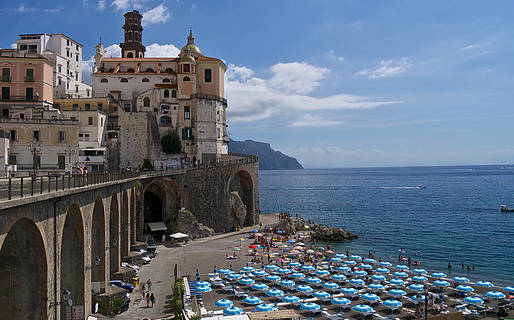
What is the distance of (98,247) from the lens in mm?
28016

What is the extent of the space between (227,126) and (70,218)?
52.1 metres

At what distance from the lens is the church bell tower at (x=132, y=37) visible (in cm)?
8112

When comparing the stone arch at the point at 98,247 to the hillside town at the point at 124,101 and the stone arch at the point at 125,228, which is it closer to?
the stone arch at the point at 125,228

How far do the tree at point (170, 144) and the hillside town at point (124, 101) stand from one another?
155 millimetres

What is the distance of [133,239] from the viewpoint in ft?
147

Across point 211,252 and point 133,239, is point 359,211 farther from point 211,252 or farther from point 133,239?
point 133,239

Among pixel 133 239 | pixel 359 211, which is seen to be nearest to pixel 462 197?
pixel 359 211

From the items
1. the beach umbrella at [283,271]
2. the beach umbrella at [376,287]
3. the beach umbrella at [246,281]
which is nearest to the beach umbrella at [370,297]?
the beach umbrella at [376,287]

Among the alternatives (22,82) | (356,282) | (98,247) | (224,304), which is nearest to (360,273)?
(356,282)

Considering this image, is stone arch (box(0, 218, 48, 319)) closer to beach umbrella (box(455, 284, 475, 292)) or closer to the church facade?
beach umbrella (box(455, 284, 475, 292))

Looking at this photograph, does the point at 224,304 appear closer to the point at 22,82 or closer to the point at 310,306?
the point at 310,306

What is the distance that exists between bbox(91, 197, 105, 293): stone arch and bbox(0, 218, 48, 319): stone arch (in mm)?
10018

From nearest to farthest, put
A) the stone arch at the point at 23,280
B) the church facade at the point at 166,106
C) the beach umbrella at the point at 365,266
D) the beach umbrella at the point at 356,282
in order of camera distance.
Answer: the stone arch at the point at 23,280, the beach umbrella at the point at 356,282, the beach umbrella at the point at 365,266, the church facade at the point at 166,106

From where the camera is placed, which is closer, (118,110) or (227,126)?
(118,110)
